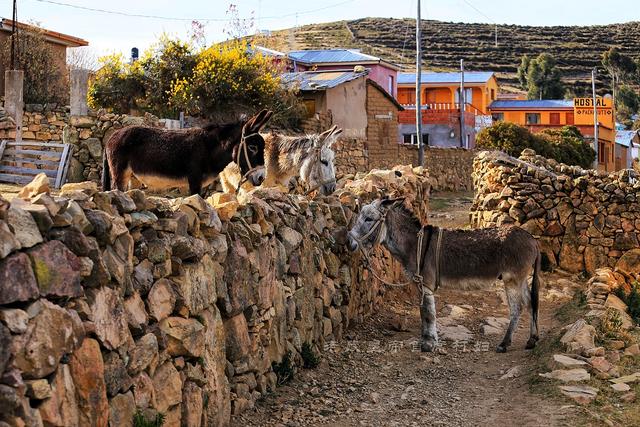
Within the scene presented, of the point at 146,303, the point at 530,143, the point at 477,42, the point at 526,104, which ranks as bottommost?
the point at 146,303

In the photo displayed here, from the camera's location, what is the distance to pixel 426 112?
48.7 m

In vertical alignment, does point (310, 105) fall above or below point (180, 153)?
above

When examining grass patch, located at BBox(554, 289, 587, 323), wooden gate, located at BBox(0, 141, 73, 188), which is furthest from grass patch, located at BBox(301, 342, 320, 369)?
wooden gate, located at BBox(0, 141, 73, 188)

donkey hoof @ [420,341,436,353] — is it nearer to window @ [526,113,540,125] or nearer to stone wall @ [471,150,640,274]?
stone wall @ [471,150,640,274]

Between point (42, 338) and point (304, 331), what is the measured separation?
495 centimetres

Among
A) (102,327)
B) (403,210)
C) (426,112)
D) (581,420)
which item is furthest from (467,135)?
(102,327)

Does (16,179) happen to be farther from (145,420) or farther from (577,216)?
(145,420)

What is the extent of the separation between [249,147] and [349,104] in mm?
23439

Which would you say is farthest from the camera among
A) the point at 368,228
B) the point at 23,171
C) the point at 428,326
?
the point at 23,171

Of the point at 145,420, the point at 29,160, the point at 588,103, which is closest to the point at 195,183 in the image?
the point at 145,420

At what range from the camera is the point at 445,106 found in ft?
189

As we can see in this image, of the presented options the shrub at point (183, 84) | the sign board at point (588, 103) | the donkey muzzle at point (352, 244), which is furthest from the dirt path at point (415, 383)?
the sign board at point (588, 103)

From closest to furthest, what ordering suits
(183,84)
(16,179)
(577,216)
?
(16,179), (577,216), (183,84)

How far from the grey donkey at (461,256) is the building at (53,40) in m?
18.6
